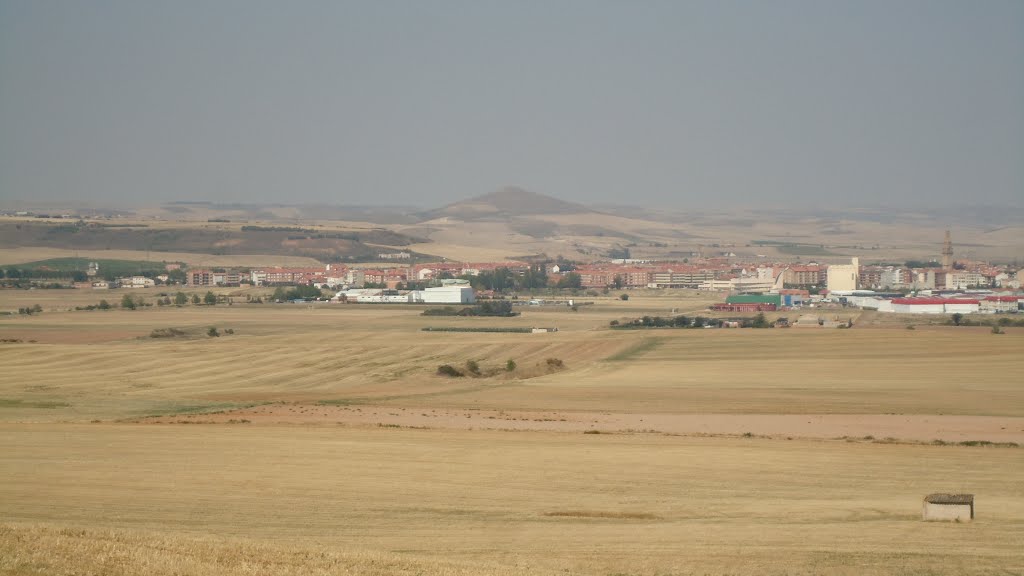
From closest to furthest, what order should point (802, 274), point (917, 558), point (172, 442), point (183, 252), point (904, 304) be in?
1. point (917, 558)
2. point (172, 442)
3. point (904, 304)
4. point (802, 274)
5. point (183, 252)

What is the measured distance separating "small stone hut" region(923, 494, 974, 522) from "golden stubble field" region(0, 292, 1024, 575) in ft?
1.06

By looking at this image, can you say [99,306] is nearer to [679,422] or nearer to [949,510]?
[679,422]

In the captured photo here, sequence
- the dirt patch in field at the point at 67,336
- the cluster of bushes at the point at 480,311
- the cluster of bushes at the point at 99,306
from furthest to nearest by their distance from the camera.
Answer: the cluster of bushes at the point at 480,311 → the cluster of bushes at the point at 99,306 → the dirt patch in field at the point at 67,336

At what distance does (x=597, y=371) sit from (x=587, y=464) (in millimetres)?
22758

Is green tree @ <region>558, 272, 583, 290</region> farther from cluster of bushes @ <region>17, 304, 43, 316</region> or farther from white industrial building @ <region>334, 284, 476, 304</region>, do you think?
cluster of bushes @ <region>17, 304, 43, 316</region>

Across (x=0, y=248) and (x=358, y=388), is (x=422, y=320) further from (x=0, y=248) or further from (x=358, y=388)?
(x=0, y=248)

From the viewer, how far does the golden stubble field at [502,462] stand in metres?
15.6

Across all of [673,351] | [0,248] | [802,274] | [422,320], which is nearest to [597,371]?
[673,351]

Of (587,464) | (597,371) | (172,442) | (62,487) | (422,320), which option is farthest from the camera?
(422,320)

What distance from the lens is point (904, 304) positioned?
3120 inches

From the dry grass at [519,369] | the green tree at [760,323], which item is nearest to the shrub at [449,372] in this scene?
the dry grass at [519,369]

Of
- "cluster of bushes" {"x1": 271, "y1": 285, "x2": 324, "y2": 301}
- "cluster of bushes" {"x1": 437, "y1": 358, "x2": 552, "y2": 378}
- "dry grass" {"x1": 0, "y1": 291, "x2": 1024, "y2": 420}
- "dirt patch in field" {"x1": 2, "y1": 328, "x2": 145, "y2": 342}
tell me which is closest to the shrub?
"cluster of bushes" {"x1": 437, "y1": 358, "x2": 552, "y2": 378}

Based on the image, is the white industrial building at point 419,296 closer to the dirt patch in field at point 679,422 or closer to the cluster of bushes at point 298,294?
the cluster of bushes at point 298,294

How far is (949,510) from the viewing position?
1794 centimetres
